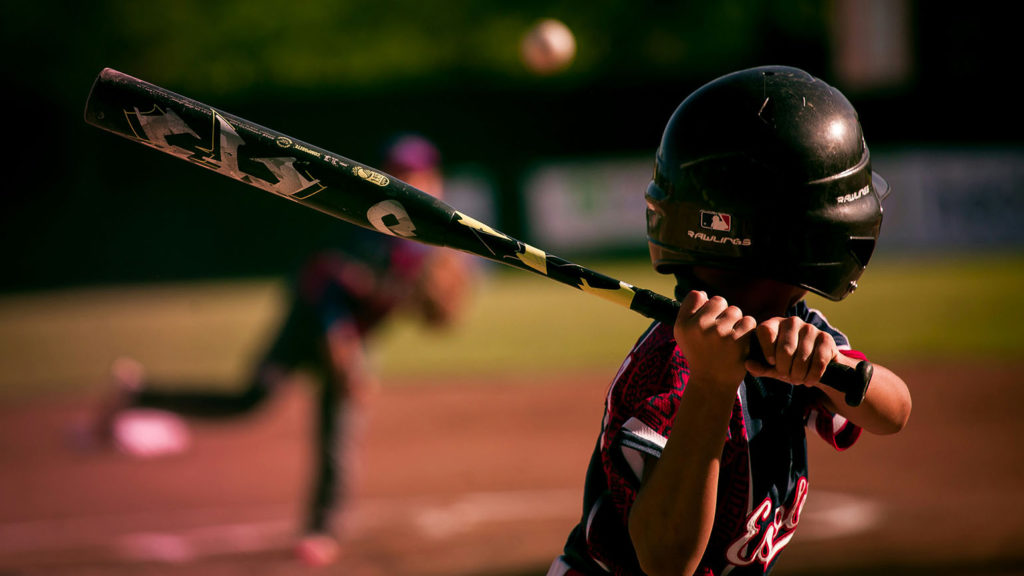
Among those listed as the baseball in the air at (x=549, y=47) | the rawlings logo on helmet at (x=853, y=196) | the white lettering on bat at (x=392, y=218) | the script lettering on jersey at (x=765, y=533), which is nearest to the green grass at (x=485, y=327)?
the baseball in the air at (x=549, y=47)

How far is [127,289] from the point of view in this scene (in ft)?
59.2

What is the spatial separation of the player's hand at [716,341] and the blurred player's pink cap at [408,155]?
12.1ft

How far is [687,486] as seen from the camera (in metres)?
1.60

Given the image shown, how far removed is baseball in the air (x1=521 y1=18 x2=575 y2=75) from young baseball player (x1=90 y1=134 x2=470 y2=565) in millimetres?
789

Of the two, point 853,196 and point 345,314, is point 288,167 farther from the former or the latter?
point 345,314

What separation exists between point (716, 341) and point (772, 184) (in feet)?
1.18

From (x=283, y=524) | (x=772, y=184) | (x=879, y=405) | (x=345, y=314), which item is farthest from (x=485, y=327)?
(x=772, y=184)

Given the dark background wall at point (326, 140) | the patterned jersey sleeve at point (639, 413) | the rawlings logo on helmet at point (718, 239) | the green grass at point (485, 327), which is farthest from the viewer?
the dark background wall at point (326, 140)

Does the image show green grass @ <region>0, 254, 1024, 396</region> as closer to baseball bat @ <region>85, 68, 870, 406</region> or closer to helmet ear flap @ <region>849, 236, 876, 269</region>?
baseball bat @ <region>85, 68, 870, 406</region>

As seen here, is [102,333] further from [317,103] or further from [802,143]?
[802,143]

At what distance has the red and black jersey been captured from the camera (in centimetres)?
171

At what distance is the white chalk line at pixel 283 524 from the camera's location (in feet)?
17.7

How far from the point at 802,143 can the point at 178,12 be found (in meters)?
27.7

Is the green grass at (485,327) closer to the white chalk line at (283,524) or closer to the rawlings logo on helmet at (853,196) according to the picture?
the white chalk line at (283,524)
